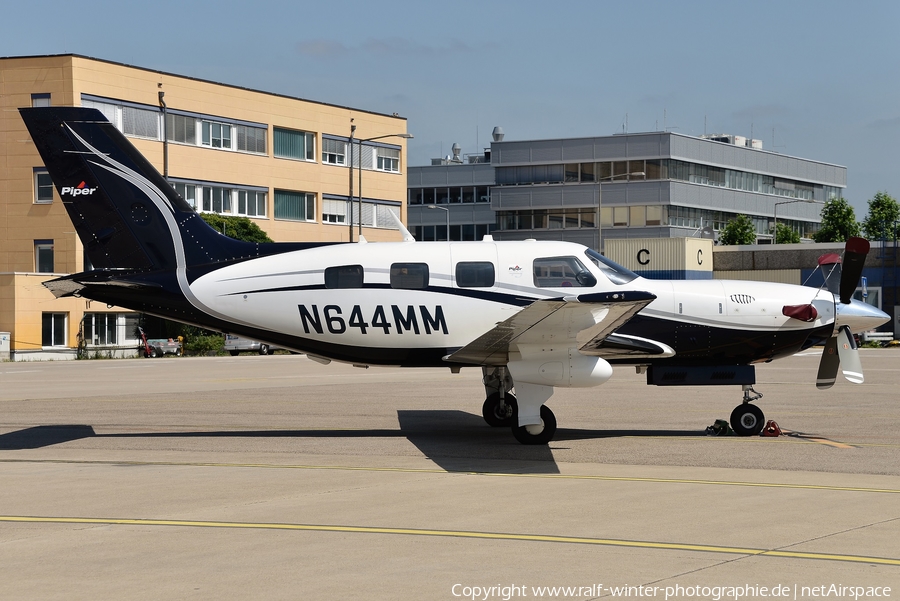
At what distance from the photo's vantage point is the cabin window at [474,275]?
16.2 m

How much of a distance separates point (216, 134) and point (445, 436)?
5164 centimetres

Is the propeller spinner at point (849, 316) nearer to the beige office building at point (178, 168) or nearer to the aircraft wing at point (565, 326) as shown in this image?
the aircraft wing at point (565, 326)

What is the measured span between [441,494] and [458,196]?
97544 mm

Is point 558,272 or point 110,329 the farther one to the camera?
point 110,329

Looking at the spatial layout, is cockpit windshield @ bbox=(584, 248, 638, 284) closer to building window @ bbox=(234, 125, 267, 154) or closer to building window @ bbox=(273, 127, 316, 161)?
building window @ bbox=(234, 125, 267, 154)

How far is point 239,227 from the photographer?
200 feet

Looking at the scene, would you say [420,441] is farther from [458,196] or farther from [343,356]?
[458,196]

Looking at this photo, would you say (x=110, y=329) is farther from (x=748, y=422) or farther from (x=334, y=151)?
(x=748, y=422)

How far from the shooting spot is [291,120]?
6912cm

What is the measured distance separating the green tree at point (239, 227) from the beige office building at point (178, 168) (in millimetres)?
2268

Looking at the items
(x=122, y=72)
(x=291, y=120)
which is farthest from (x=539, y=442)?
(x=291, y=120)

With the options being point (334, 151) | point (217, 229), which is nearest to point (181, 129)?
point (217, 229)

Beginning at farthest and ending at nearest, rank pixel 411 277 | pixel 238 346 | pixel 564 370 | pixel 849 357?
pixel 238 346 → pixel 849 357 → pixel 411 277 → pixel 564 370

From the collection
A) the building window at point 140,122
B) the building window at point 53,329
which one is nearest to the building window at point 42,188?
the building window at point 140,122
